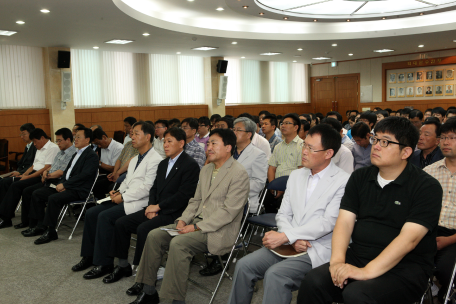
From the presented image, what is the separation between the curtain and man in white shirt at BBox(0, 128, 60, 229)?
18.7 ft

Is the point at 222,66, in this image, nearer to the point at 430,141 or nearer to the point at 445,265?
the point at 430,141

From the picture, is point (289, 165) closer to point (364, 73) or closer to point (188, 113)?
point (188, 113)

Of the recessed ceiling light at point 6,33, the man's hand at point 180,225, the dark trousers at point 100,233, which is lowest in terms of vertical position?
the dark trousers at point 100,233

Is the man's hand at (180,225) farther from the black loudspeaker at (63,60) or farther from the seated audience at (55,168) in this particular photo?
the black loudspeaker at (63,60)

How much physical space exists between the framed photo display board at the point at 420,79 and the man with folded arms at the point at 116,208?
13957 mm

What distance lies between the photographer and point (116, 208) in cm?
396

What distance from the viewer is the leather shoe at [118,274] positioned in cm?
366

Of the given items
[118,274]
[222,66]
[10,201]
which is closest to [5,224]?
[10,201]

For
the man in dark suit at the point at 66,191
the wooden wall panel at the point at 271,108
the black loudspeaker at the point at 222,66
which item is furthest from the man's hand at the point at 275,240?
the wooden wall panel at the point at 271,108

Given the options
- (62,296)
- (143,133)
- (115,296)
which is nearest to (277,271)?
(115,296)

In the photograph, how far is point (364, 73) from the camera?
54.9ft

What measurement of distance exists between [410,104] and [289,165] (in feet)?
42.3

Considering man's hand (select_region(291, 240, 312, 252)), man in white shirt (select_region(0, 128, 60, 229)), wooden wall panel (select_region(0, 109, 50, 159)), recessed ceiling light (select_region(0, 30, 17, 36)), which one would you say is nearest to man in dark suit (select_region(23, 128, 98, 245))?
man in white shirt (select_region(0, 128, 60, 229))

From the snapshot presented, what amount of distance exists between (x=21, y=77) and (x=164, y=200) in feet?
30.6
